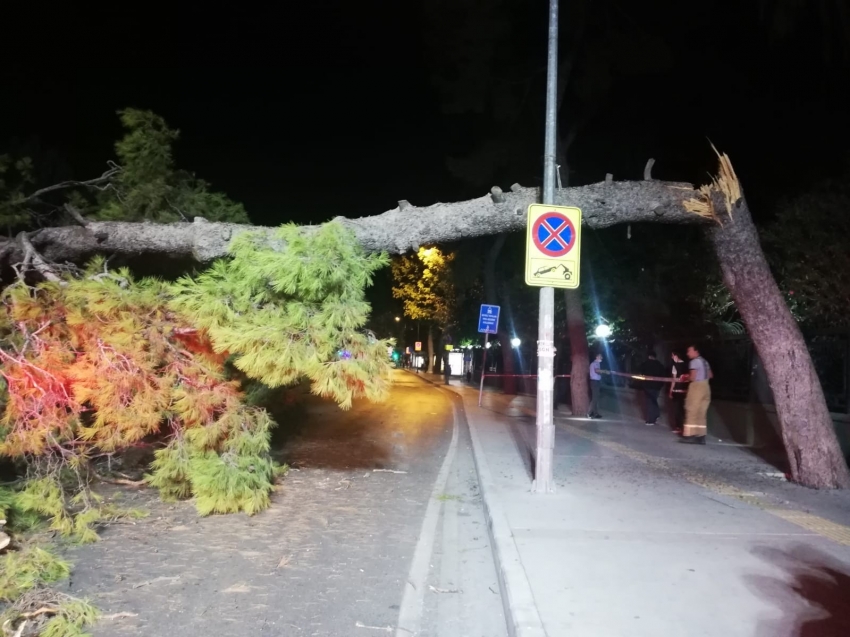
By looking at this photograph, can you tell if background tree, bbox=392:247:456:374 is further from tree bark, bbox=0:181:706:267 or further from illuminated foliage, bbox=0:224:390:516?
illuminated foliage, bbox=0:224:390:516

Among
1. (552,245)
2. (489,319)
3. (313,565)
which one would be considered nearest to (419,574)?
(313,565)

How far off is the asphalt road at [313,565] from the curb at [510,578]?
0.15m

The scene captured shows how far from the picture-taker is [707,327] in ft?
52.8

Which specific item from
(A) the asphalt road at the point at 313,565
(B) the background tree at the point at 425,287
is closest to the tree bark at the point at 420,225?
(A) the asphalt road at the point at 313,565

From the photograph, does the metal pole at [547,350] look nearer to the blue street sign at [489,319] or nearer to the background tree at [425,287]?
the blue street sign at [489,319]

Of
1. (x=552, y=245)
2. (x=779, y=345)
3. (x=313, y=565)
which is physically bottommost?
(x=313, y=565)

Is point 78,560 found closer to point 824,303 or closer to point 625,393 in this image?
point 824,303

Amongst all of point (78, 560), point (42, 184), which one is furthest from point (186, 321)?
point (42, 184)

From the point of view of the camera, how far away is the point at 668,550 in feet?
18.6

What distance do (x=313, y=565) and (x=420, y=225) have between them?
12.8ft

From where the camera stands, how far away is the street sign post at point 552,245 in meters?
7.84

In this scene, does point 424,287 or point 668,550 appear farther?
point 424,287

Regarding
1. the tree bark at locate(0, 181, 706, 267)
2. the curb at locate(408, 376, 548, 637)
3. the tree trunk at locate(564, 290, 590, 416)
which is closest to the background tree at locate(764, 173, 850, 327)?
the tree bark at locate(0, 181, 706, 267)

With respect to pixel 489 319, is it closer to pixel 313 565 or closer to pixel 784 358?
pixel 784 358
